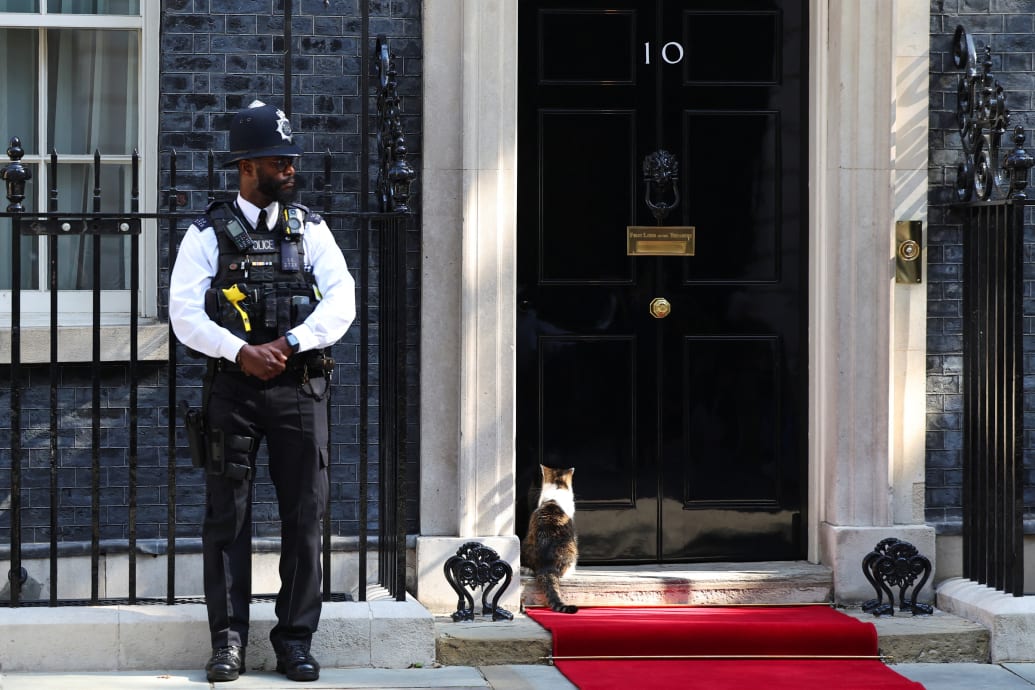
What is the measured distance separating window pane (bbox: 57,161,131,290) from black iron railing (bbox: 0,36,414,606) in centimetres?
9

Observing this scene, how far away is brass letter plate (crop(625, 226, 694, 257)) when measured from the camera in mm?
7566

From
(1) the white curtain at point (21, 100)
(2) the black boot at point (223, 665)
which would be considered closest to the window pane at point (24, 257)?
(1) the white curtain at point (21, 100)

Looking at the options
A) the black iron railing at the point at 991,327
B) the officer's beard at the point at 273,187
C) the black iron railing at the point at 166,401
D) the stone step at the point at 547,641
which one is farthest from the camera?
the black iron railing at the point at 991,327

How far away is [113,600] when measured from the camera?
6.53 meters

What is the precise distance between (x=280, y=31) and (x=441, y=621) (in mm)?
2783

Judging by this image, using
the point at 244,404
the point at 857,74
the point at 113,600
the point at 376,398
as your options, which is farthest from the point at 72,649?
the point at 857,74

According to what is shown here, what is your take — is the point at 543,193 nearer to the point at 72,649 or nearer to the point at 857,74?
the point at 857,74

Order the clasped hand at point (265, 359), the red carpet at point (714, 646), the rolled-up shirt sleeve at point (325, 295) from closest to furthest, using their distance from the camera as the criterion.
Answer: the clasped hand at point (265, 359) → the rolled-up shirt sleeve at point (325, 295) → the red carpet at point (714, 646)

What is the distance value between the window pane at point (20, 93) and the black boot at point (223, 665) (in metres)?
2.74

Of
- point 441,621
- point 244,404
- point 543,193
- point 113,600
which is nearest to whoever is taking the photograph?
point 244,404

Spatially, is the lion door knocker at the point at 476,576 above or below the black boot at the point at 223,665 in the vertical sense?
above

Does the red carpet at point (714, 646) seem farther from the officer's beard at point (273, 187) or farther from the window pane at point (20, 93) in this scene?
the window pane at point (20, 93)

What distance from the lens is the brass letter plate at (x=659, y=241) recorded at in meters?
7.57

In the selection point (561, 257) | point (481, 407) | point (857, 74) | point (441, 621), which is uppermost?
point (857, 74)
